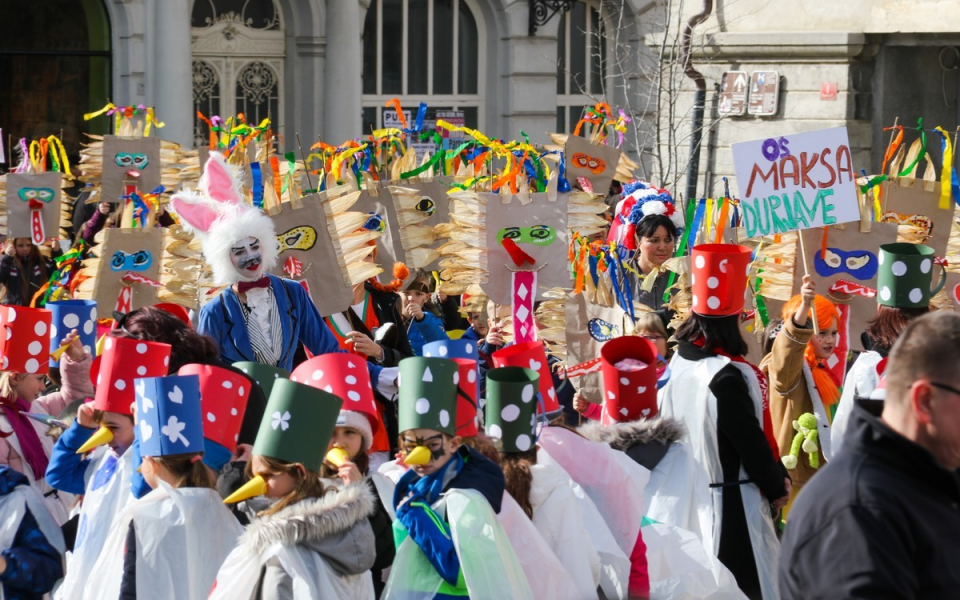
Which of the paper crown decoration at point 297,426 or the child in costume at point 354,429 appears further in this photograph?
the child in costume at point 354,429

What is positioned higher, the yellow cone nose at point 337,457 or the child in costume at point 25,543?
the yellow cone nose at point 337,457

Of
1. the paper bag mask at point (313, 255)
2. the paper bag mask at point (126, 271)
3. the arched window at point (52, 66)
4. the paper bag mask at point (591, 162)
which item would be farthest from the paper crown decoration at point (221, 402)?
the arched window at point (52, 66)

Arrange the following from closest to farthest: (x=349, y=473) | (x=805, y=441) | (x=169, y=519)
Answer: (x=169, y=519), (x=349, y=473), (x=805, y=441)

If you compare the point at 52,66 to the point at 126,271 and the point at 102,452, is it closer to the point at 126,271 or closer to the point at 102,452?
the point at 126,271

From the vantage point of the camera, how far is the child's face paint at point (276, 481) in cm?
393

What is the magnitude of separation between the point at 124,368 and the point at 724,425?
6.72 ft

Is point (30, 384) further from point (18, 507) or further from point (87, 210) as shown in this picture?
point (87, 210)

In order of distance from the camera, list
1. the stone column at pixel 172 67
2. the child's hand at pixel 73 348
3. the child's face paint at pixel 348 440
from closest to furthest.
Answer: the child's face paint at pixel 348 440 → the child's hand at pixel 73 348 → the stone column at pixel 172 67

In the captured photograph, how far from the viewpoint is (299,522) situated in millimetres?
3746

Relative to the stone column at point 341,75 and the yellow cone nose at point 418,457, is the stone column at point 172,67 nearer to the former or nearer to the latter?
the stone column at point 341,75

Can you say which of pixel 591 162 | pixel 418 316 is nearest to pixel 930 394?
pixel 418 316

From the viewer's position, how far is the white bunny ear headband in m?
5.79

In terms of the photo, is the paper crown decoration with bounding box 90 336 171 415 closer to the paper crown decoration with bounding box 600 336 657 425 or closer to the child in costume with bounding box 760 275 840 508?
the paper crown decoration with bounding box 600 336 657 425

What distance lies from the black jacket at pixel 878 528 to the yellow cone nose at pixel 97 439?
96.2 inches
